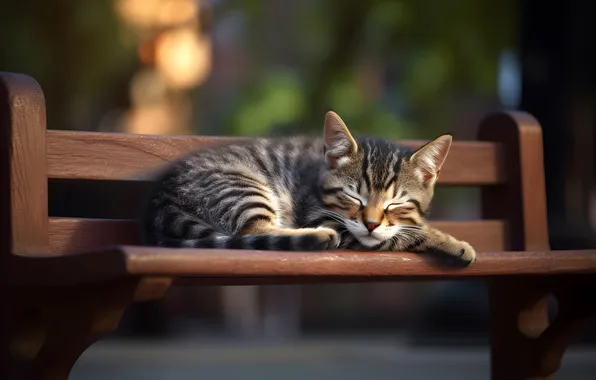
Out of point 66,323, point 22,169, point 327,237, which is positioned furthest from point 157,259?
point 22,169

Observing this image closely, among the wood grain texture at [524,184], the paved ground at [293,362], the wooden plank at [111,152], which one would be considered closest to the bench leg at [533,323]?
the wood grain texture at [524,184]

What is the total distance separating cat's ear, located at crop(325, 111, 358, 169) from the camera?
2953 mm

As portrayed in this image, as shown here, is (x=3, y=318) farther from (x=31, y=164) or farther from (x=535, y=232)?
(x=535, y=232)

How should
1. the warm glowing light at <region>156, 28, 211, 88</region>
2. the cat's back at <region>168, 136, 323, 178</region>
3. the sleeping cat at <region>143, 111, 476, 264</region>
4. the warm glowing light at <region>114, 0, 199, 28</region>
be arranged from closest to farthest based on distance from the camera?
the sleeping cat at <region>143, 111, 476, 264</region> < the cat's back at <region>168, 136, 323, 178</region> < the warm glowing light at <region>114, 0, 199, 28</region> < the warm glowing light at <region>156, 28, 211, 88</region>

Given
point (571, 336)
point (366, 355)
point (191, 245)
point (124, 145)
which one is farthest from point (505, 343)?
point (366, 355)

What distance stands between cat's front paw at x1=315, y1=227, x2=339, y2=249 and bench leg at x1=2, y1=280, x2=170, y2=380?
23.1 inches

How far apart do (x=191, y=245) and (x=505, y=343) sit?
1.41 metres

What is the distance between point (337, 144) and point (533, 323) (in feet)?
3.45

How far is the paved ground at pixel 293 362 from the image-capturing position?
19.1ft

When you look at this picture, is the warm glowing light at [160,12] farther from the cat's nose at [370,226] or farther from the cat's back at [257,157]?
the cat's nose at [370,226]

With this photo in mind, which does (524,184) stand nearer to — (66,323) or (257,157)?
(257,157)

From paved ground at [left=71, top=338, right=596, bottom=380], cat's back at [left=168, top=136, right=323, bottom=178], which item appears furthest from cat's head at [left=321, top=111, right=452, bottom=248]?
paved ground at [left=71, top=338, right=596, bottom=380]

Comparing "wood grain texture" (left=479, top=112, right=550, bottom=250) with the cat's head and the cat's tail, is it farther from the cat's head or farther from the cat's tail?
the cat's tail

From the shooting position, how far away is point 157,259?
2.10m
